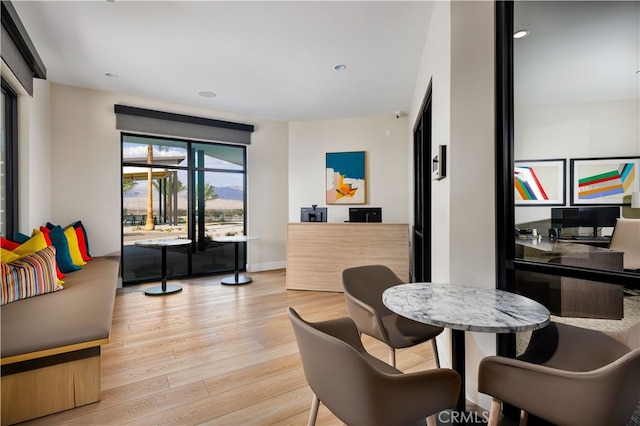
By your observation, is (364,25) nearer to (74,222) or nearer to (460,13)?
(460,13)

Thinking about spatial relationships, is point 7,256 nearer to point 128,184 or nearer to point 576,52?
point 128,184

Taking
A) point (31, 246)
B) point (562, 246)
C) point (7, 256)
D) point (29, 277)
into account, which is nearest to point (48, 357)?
point (29, 277)

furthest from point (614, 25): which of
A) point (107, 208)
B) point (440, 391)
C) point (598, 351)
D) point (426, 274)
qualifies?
point (107, 208)

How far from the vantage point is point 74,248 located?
3715 mm

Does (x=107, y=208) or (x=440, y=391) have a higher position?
(x=107, y=208)

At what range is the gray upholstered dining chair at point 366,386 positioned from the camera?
1.05 m

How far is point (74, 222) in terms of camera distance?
433cm

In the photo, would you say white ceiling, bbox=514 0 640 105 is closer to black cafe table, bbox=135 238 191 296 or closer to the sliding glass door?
black cafe table, bbox=135 238 191 296

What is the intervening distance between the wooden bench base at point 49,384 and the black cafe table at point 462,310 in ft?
6.27

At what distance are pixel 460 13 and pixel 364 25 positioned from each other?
1.07 metres

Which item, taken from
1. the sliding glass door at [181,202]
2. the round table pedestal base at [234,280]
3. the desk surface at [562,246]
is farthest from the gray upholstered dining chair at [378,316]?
the sliding glass door at [181,202]

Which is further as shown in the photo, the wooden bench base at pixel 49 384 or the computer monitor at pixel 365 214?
the computer monitor at pixel 365 214

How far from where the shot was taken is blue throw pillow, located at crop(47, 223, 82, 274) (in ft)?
11.1

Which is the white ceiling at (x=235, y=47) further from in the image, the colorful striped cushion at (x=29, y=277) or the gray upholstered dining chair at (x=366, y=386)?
the gray upholstered dining chair at (x=366, y=386)
